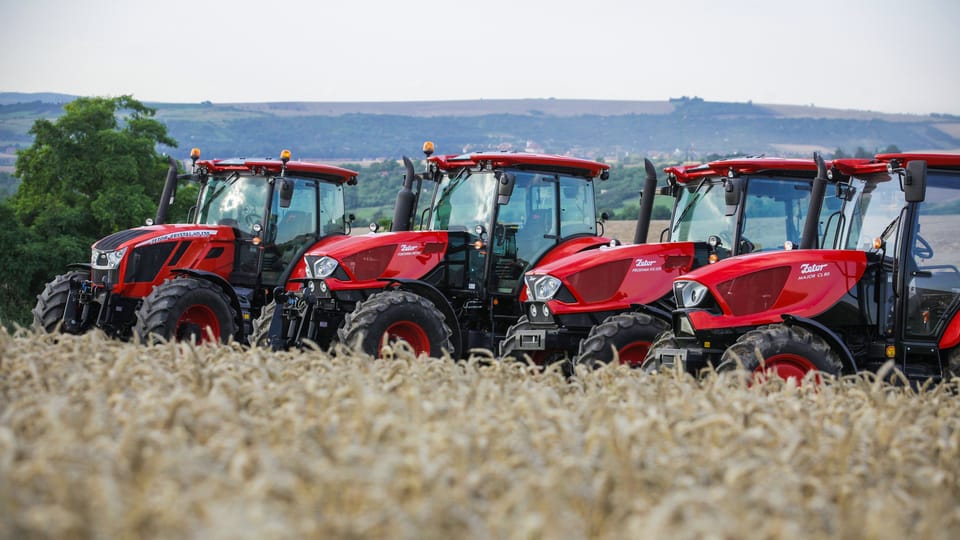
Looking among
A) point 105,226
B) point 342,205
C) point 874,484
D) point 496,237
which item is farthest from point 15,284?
point 874,484

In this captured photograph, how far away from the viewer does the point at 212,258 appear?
44.4 feet

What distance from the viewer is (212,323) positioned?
12180mm

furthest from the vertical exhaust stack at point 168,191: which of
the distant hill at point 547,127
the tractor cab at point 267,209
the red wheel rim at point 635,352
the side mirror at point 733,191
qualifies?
the distant hill at point 547,127

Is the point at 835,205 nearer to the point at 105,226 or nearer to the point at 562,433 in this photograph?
the point at 562,433

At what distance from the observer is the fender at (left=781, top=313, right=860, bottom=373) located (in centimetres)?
800

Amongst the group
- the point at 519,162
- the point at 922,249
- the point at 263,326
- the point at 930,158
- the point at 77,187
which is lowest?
the point at 77,187

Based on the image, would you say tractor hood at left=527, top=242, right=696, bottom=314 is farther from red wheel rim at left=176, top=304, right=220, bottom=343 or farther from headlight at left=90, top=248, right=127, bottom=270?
headlight at left=90, top=248, right=127, bottom=270

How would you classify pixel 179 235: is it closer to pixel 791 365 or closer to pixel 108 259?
pixel 108 259

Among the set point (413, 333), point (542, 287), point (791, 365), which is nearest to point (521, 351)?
point (542, 287)

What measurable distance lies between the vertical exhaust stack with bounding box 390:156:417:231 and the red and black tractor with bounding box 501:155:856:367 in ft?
7.79

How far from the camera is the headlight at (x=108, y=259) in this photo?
1268 cm

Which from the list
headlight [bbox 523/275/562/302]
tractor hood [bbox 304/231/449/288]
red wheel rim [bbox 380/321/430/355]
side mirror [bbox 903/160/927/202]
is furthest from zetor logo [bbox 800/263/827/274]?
tractor hood [bbox 304/231/449/288]

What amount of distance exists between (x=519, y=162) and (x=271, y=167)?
3.48m

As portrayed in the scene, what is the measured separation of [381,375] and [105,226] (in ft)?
101
